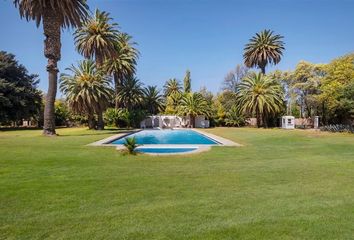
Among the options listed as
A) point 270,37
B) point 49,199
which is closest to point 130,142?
point 49,199

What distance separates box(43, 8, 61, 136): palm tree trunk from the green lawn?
15.9 meters

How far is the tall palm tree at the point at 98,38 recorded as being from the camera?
121 feet

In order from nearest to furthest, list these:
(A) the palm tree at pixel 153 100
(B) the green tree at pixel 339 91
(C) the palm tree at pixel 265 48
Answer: (B) the green tree at pixel 339 91 < (C) the palm tree at pixel 265 48 < (A) the palm tree at pixel 153 100

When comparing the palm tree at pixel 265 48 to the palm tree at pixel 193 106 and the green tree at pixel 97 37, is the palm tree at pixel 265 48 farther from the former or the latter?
Result: the green tree at pixel 97 37

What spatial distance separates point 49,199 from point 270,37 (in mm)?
44962

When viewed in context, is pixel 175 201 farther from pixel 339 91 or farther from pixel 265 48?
pixel 265 48

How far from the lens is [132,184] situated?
7.39m

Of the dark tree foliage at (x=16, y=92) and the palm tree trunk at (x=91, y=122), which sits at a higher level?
the dark tree foliage at (x=16, y=92)

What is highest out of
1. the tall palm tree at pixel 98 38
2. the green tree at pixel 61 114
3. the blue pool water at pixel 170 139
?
the tall palm tree at pixel 98 38

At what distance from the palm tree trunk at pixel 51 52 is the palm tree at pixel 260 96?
80.5ft

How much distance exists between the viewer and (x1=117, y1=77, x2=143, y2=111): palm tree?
150 feet

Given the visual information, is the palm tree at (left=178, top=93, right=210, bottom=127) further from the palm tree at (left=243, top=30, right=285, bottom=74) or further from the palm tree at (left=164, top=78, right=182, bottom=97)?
the palm tree at (left=164, top=78, right=182, bottom=97)

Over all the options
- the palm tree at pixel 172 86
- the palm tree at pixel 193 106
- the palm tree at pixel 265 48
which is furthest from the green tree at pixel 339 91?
the palm tree at pixel 172 86

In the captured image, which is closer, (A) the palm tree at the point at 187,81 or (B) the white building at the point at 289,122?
(B) the white building at the point at 289,122
